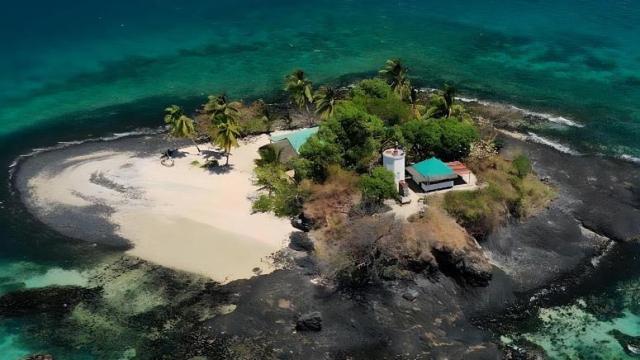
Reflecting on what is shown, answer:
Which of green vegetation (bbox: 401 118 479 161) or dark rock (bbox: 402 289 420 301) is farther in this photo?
green vegetation (bbox: 401 118 479 161)

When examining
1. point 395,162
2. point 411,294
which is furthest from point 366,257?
point 395,162

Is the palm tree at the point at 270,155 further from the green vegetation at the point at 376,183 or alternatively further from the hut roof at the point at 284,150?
the hut roof at the point at 284,150

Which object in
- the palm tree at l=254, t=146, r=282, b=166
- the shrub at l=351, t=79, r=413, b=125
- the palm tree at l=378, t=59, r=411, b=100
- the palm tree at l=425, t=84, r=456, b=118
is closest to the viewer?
the palm tree at l=254, t=146, r=282, b=166

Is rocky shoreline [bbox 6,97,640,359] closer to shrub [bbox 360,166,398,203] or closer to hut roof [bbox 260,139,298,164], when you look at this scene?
shrub [bbox 360,166,398,203]

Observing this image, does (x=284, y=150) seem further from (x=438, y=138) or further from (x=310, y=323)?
(x=310, y=323)

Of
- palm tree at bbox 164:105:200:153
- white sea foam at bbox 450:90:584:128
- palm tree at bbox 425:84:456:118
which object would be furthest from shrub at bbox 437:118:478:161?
palm tree at bbox 164:105:200:153

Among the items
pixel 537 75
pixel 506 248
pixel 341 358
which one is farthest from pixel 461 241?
pixel 537 75
